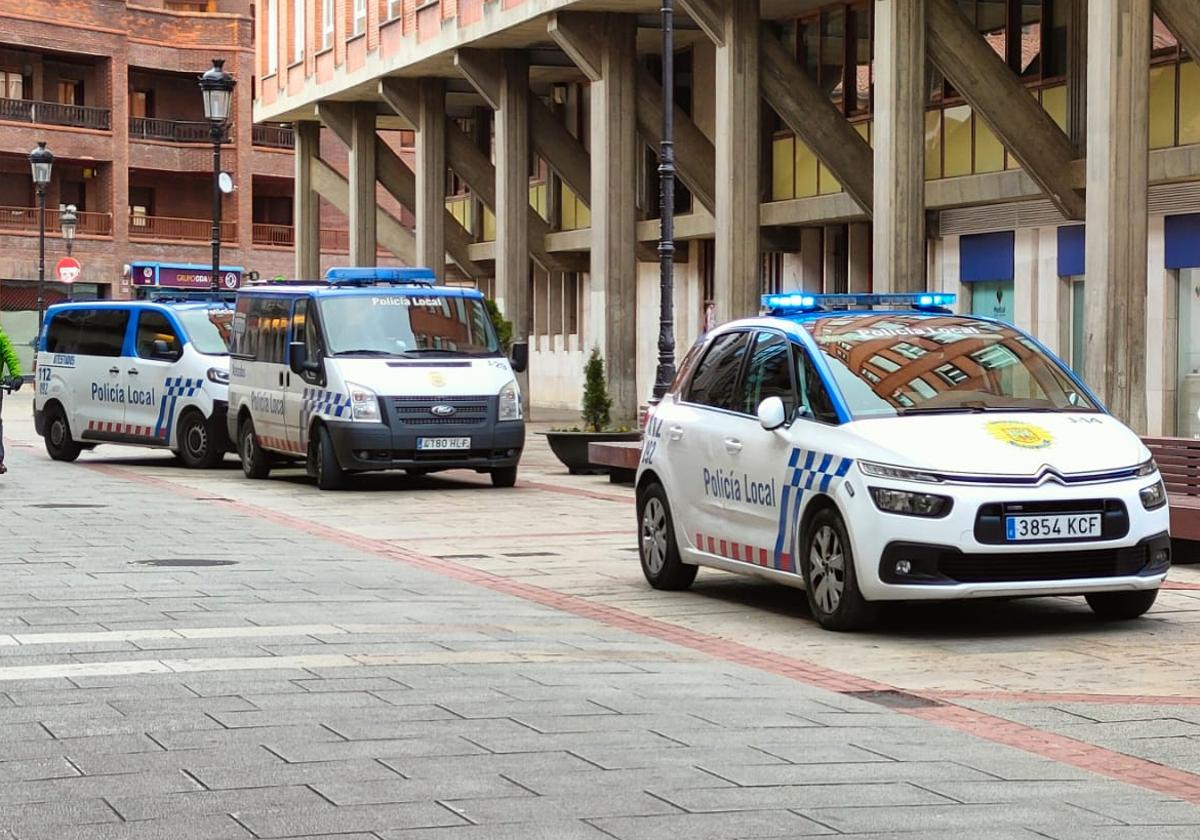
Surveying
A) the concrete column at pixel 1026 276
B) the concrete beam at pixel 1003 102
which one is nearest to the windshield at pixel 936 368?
the concrete beam at pixel 1003 102

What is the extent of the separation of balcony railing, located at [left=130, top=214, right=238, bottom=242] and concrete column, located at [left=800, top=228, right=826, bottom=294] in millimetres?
42325

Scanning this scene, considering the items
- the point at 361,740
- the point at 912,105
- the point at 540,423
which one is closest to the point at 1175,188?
the point at 912,105

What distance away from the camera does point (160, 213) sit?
3113 inches

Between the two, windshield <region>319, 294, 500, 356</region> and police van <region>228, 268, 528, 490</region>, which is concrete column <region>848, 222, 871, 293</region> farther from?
windshield <region>319, 294, 500, 356</region>

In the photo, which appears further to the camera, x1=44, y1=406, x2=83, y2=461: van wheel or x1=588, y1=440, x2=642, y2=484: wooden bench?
x1=44, y1=406, x2=83, y2=461: van wheel

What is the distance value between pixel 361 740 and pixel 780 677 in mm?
2516

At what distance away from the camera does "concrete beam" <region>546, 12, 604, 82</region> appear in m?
38.0

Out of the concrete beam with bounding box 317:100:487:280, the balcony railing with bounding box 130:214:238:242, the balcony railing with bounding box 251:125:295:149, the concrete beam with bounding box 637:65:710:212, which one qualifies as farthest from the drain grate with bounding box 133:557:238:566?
the balcony railing with bounding box 251:125:295:149

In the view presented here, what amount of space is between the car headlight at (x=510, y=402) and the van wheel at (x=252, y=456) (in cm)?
339

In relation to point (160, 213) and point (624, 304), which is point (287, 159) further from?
point (624, 304)

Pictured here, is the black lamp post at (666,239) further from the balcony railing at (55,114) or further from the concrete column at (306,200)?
the balcony railing at (55,114)

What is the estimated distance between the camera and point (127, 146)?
75938 mm

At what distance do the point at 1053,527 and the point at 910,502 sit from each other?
2.27 ft

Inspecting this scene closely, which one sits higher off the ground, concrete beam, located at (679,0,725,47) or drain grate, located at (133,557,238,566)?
concrete beam, located at (679,0,725,47)
